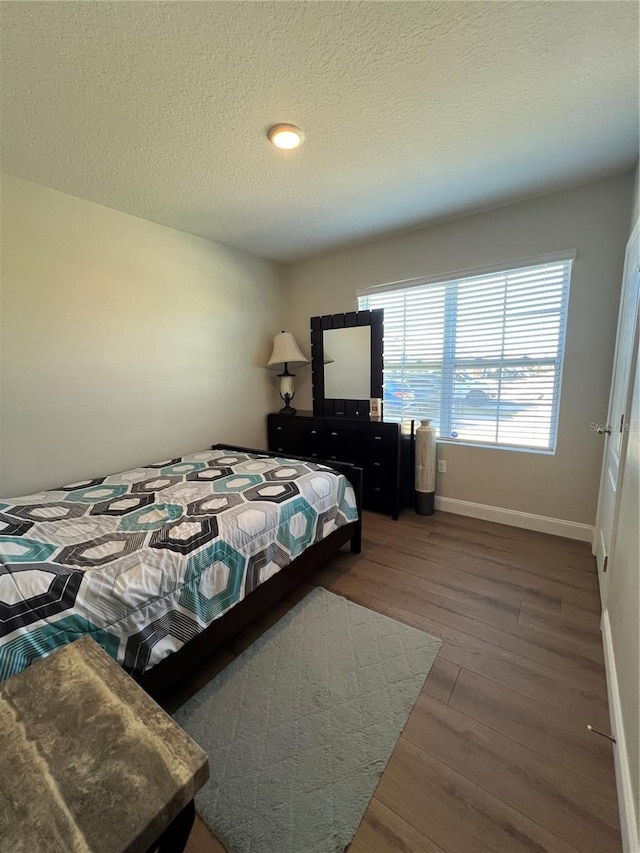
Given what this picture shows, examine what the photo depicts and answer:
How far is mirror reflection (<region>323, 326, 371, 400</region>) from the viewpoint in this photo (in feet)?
10.9

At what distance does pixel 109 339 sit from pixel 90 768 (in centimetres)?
255

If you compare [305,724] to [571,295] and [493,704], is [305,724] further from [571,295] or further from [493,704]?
[571,295]

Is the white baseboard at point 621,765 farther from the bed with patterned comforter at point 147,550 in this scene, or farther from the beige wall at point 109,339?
the beige wall at point 109,339

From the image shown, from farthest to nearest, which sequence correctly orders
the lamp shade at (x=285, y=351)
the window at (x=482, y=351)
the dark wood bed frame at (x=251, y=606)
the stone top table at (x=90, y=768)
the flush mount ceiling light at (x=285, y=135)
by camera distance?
1. the lamp shade at (x=285, y=351)
2. the window at (x=482, y=351)
3. the flush mount ceiling light at (x=285, y=135)
4. the dark wood bed frame at (x=251, y=606)
5. the stone top table at (x=90, y=768)

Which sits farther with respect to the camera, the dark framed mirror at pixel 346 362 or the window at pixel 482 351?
the dark framed mirror at pixel 346 362

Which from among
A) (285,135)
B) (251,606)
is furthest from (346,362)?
(251,606)

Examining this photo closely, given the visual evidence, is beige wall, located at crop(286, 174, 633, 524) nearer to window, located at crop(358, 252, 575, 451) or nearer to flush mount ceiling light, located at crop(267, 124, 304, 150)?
window, located at crop(358, 252, 575, 451)

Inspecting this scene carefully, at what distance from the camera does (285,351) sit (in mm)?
3508

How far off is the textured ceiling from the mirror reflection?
3.97 ft

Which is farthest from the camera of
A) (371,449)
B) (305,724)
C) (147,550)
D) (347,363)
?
(347,363)

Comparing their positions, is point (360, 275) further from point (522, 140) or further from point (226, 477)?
point (226, 477)

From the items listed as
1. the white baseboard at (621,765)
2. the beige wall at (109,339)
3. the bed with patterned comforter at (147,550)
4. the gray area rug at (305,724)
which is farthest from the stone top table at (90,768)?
the beige wall at (109,339)

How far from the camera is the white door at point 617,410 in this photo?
5.65 feet

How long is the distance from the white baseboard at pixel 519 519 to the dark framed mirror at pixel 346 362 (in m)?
1.16
